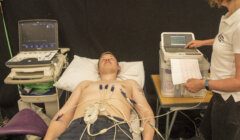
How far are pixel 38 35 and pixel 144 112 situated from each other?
3.88 feet

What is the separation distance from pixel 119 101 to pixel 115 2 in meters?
0.97

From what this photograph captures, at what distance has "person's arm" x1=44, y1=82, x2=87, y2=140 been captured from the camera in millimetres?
1775

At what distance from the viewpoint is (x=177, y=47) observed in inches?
77.5

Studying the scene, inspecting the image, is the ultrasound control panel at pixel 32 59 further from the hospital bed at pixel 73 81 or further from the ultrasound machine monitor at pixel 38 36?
the hospital bed at pixel 73 81

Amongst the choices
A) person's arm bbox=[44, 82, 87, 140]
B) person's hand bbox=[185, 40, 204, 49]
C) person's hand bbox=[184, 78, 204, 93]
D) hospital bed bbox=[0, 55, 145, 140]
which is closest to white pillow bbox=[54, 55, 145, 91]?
hospital bed bbox=[0, 55, 145, 140]

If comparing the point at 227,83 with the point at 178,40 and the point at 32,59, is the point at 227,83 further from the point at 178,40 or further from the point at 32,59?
the point at 32,59

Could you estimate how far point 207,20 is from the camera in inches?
97.2

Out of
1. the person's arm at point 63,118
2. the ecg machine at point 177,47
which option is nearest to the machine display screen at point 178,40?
the ecg machine at point 177,47

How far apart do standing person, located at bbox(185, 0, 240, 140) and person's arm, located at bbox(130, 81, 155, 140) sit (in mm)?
386

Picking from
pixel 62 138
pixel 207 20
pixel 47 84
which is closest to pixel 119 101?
pixel 62 138

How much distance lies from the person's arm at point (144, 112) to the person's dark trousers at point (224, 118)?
38cm

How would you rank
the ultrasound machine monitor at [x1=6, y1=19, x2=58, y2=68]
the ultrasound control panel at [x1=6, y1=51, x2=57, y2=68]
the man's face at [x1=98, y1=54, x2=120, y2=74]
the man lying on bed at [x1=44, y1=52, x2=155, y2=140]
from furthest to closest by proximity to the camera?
the ultrasound machine monitor at [x1=6, y1=19, x2=58, y2=68] → the man's face at [x1=98, y1=54, x2=120, y2=74] → the ultrasound control panel at [x1=6, y1=51, x2=57, y2=68] → the man lying on bed at [x1=44, y1=52, x2=155, y2=140]

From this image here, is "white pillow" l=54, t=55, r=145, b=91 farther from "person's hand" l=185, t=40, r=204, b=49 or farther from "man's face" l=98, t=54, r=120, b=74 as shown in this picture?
"person's hand" l=185, t=40, r=204, b=49

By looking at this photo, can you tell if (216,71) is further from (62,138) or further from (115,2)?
(115,2)
